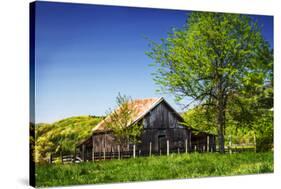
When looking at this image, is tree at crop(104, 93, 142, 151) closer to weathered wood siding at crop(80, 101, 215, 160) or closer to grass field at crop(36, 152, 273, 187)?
weathered wood siding at crop(80, 101, 215, 160)

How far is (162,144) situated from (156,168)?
0.44 m

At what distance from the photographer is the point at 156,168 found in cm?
1184

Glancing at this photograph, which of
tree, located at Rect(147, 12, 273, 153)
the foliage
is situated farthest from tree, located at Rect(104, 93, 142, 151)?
tree, located at Rect(147, 12, 273, 153)

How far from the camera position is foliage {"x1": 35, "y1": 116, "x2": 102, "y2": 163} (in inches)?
427

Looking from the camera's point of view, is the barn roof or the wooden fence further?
the barn roof

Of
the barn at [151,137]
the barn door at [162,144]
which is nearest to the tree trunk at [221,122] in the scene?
the barn at [151,137]

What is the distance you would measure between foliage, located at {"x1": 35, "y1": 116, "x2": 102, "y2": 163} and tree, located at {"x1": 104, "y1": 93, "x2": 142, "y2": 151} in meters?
0.29

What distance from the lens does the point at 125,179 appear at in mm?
11469

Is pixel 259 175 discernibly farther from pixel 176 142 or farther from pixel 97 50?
pixel 97 50

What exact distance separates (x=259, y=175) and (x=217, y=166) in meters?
0.86

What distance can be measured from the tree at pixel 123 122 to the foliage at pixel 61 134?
0.29m

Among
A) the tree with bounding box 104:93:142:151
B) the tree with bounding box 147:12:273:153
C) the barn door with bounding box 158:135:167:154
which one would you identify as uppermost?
the tree with bounding box 147:12:273:153

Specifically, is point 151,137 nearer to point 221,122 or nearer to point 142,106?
point 142,106

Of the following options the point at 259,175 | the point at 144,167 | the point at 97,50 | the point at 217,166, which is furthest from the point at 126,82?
the point at 259,175
